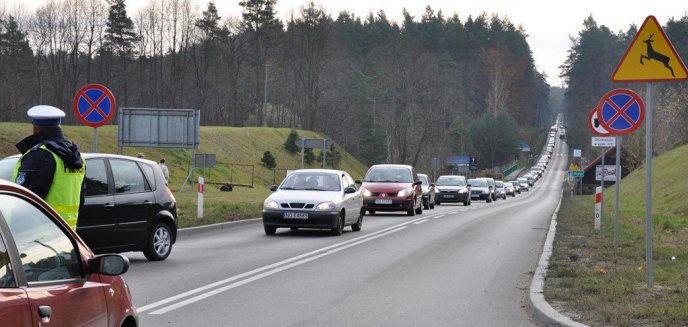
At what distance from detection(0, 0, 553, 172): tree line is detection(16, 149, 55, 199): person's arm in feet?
209

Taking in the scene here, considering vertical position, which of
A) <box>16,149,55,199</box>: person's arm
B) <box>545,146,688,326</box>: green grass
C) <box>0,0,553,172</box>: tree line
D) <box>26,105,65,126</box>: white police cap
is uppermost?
<box>0,0,553,172</box>: tree line

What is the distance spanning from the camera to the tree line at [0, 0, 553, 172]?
74.6m

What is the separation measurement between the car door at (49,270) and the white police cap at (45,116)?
2678 millimetres

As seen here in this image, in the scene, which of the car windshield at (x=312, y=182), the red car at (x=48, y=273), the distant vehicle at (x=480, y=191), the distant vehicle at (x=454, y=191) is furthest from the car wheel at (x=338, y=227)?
the distant vehicle at (x=480, y=191)

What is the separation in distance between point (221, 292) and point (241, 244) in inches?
277

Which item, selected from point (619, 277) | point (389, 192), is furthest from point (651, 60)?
point (389, 192)

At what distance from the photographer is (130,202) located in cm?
1292

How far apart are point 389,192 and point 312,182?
933 centimetres

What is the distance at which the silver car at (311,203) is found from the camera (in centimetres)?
1945

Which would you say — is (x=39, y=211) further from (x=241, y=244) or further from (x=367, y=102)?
(x=367, y=102)

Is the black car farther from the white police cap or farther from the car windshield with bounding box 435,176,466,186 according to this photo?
the car windshield with bounding box 435,176,466,186

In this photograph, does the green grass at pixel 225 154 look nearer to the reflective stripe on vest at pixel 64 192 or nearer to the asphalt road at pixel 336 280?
the asphalt road at pixel 336 280

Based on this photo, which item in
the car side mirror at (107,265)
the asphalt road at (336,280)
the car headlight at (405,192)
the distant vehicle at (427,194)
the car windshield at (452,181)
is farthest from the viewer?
the car windshield at (452,181)

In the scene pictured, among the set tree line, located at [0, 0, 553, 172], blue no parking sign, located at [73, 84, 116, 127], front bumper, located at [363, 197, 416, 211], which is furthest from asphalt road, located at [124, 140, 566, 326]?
tree line, located at [0, 0, 553, 172]
